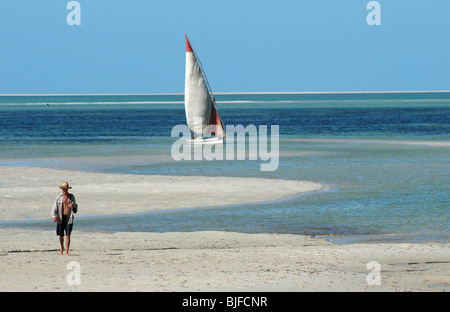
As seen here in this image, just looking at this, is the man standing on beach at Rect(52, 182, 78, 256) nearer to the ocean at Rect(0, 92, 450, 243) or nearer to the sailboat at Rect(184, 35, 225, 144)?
the ocean at Rect(0, 92, 450, 243)

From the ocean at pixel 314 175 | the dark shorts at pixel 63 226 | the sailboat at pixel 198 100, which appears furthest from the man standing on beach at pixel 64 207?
the sailboat at pixel 198 100

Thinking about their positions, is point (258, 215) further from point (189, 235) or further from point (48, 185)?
point (48, 185)

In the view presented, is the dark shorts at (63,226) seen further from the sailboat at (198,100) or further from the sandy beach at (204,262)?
the sailboat at (198,100)

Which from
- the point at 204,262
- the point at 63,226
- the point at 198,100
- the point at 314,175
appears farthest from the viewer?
the point at 198,100

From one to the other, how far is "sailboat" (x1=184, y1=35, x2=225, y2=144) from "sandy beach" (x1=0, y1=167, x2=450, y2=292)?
30862mm

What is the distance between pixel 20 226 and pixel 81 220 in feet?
6.23

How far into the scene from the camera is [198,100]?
185 feet

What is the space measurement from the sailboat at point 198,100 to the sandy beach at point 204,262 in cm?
3086

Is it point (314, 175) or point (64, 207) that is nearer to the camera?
point (64, 207)

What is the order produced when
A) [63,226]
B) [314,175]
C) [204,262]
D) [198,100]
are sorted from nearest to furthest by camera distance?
1. [204,262]
2. [63,226]
3. [314,175]
4. [198,100]

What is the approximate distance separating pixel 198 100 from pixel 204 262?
4016 cm

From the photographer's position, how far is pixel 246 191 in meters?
30.2

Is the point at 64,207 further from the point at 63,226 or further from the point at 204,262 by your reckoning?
the point at 204,262

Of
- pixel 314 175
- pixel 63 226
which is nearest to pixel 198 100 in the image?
pixel 314 175
